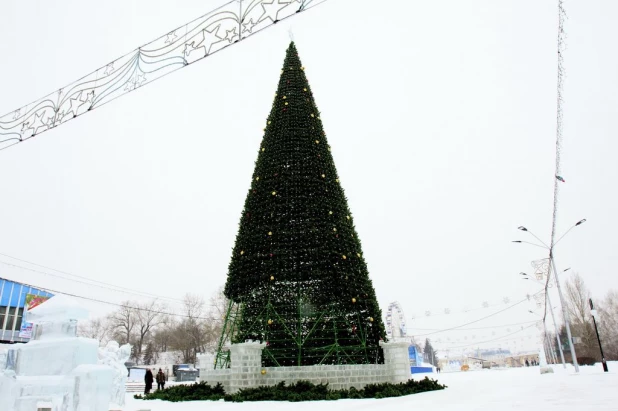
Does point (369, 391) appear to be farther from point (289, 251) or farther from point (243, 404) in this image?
point (289, 251)

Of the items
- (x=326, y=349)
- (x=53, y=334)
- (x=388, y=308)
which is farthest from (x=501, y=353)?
(x=53, y=334)

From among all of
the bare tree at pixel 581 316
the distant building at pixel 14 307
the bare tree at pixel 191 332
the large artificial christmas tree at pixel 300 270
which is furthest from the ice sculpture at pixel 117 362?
the bare tree at pixel 581 316

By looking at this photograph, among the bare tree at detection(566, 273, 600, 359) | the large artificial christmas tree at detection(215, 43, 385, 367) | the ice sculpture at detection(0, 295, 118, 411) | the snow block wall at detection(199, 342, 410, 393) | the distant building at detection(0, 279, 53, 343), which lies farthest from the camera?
the bare tree at detection(566, 273, 600, 359)

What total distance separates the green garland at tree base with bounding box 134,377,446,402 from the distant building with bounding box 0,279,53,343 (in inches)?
1092

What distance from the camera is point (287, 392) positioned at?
10.2 metres

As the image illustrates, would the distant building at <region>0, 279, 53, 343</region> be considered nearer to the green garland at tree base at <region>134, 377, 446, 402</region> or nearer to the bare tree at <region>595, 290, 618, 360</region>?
the green garland at tree base at <region>134, 377, 446, 402</region>

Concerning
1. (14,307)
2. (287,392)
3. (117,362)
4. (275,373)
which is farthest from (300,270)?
(14,307)

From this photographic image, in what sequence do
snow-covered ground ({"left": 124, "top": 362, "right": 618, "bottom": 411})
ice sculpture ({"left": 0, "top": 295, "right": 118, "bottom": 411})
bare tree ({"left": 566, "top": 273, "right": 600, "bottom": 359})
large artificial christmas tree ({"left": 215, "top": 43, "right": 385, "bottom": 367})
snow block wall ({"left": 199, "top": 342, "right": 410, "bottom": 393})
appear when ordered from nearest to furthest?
ice sculpture ({"left": 0, "top": 295, "right": 118, "bottom": 411}) < snow-covered ground ({"left": 124, "top": 362, "right": 618, "bottom": 411}) < snow block wall ({"left": 199, "top": 342, "right": 410, "bottom": 393}) < large artificial christmas tree ({"left": 215, "top": 43, "right": 385, "bottom": 367}) < bare tree ({"left": 566, "top": 273, "right": 600, "bottom": 359})

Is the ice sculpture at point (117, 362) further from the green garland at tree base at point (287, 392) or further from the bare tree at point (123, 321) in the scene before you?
the bare tree at point (123, 321)

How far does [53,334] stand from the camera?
11.5ft

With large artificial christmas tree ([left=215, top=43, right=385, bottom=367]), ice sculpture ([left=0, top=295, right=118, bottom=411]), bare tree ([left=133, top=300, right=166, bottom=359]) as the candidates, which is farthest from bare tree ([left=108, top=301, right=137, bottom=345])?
ice sculpture ([left=0, top=295, right=118, bottom=411])

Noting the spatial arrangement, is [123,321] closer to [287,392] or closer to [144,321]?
[144,321]

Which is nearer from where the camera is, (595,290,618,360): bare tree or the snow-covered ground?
the snow-covered ground

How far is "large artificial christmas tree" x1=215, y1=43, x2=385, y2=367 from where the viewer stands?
1214 centimetres
